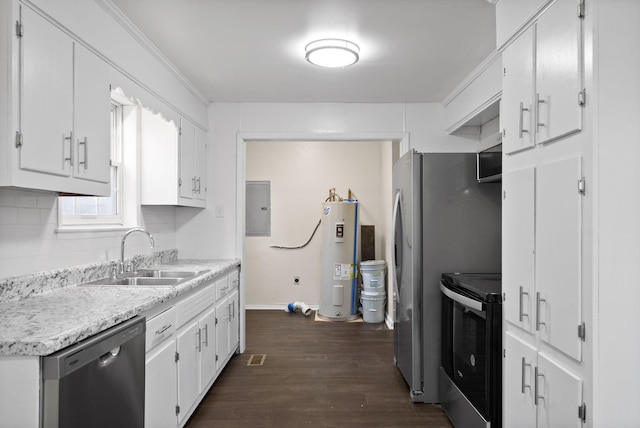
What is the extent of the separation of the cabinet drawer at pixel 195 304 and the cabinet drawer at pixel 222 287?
139 millimetres

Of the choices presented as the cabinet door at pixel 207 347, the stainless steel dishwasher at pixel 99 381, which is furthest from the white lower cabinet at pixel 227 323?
the stainless steel dishwasher at pixel 99 381

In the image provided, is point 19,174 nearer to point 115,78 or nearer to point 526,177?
point 115,78

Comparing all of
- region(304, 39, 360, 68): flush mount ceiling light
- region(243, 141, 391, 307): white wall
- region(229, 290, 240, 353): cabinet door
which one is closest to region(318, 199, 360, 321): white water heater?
region(243, 141, 391, 307): white wall

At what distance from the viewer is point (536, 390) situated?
5.32 ft

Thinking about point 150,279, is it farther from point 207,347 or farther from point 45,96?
point 45,96

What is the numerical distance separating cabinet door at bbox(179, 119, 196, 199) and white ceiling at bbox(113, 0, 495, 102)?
407 millimetres

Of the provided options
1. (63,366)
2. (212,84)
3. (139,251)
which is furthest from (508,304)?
(212,84)

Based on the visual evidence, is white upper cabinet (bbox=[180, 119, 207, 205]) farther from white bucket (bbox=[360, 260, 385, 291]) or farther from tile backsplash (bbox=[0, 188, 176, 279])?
white bucket (bbox=[360, 260, 385, 291])

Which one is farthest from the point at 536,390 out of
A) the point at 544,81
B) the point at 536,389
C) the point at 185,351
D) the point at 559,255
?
the point at 185,351

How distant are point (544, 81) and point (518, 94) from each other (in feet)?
0.67

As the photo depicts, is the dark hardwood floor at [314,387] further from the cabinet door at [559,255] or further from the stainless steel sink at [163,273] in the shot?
the cabinet door at [559,255]

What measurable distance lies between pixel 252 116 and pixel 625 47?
3.19 m

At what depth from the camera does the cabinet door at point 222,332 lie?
3125 mm

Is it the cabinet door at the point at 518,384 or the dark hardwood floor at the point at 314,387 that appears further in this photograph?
the dark hardwood floor at the point at 314,387
